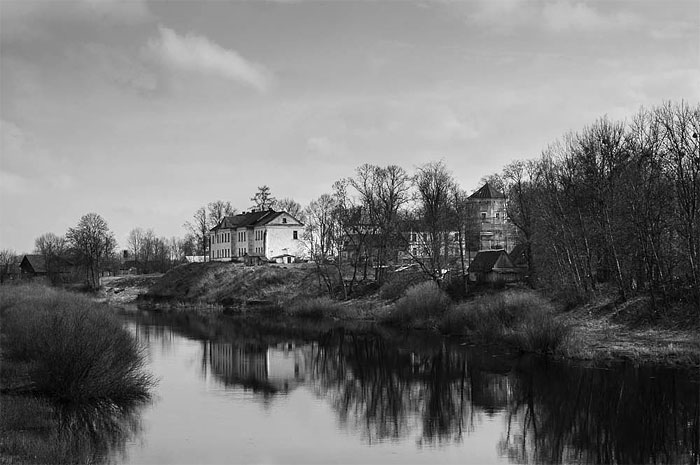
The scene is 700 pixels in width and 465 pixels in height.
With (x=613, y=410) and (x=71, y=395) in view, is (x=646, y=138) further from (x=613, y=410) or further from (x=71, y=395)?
(x=71, y=395)

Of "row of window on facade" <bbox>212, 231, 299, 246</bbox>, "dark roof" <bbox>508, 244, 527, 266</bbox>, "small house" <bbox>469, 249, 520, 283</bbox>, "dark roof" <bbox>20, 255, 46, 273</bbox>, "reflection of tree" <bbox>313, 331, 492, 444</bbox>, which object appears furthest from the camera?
"dark roof" <bbox>20, 255, 46, 273</bbox>

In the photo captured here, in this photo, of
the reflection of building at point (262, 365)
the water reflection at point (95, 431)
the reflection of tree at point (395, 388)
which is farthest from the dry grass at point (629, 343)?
the water reflection at point (95, 431)

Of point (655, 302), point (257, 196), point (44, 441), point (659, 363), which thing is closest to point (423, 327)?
point (655, 302)

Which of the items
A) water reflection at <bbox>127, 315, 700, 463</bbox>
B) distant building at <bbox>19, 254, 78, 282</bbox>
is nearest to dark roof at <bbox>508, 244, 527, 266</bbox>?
water reflection at <bbox>127, 315, 700, 463</bbox>

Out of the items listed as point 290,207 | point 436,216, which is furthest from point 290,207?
point 436,216

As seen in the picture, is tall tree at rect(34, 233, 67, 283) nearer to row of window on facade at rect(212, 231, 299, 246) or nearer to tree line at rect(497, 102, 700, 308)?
row of window on facade at rect(212, 231, 299, 246)

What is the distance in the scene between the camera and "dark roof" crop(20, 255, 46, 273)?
109 meters

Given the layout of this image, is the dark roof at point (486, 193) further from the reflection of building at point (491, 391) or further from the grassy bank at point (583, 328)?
the reflection of building at point (491, 391)

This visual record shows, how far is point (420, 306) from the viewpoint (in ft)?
152

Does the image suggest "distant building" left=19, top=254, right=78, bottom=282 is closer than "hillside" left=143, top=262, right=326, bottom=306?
No

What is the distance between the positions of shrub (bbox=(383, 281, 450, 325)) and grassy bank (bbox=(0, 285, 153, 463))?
23.3 m

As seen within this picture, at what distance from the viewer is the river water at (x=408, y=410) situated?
59.7 ft

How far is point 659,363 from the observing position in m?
28.0

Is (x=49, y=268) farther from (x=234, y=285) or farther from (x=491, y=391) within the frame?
(x=491, y=391)
